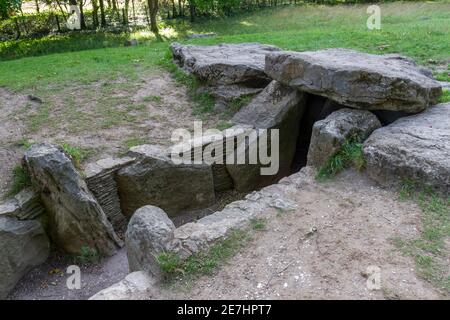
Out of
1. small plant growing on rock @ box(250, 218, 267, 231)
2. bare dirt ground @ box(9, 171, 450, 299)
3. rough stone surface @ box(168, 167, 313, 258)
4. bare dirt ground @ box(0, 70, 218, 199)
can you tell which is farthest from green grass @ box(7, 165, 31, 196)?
small plant growing on rock @ box(250, 218, 267, 231)

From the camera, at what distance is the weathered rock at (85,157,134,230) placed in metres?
6.28

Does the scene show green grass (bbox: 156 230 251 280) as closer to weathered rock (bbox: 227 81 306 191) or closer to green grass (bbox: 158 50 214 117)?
weathered rock (bbox: 227 81 306 191)

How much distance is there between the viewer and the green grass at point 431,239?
3932mm

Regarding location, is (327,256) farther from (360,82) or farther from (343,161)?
(360,82)

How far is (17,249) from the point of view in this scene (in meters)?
5.79

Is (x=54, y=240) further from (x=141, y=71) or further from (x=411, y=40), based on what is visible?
(x=411, y=40)

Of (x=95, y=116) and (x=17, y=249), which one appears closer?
(x=17, y=249)

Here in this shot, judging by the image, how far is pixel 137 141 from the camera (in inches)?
284

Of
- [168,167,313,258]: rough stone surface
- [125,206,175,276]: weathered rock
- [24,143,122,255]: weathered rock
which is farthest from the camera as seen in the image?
[24,143,122,255]: weathered rock

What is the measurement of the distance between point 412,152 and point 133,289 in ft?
12.2

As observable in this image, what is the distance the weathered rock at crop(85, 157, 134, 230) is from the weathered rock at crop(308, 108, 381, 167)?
280cm

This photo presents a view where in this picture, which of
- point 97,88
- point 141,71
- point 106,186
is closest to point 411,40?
point 141,71

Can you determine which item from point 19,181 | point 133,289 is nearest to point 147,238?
point 133,289

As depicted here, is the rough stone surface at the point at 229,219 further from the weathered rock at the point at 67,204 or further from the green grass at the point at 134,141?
the green grass at the point at 134,141
